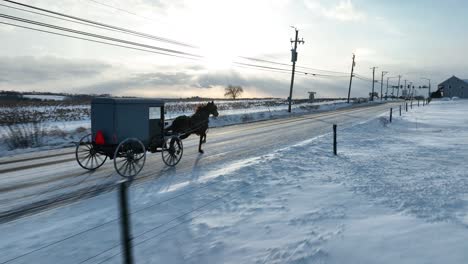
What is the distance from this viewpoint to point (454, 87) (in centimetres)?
12094

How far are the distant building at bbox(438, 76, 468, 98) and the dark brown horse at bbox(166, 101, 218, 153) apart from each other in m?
136

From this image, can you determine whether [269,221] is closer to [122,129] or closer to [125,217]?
[125,217]

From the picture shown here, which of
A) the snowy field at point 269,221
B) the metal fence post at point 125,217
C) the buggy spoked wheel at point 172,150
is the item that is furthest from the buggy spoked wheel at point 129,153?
the metal fence post at point 125,217

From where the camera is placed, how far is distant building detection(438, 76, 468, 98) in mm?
117550

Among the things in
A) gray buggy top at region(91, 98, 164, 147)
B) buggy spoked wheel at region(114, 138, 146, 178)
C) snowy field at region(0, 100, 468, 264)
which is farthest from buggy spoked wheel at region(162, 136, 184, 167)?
snowy field at region(0, 100, 468, 264)

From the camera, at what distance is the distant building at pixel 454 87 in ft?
386

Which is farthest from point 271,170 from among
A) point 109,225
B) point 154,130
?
point 109,225

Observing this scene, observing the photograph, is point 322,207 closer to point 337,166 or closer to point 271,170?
point 271,170

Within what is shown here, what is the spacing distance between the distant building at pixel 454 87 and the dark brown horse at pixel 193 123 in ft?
445

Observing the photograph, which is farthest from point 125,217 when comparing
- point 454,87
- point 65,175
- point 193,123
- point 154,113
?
point 454,87

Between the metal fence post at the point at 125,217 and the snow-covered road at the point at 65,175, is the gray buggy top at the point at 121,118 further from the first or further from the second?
the metal fence post at the point at 125,217

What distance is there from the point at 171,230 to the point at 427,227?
391 centimetres

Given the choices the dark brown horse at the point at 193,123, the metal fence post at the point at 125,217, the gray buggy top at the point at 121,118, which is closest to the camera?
the metal fence post at the point at 125,217

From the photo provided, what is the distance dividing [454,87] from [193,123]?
5469 inches
